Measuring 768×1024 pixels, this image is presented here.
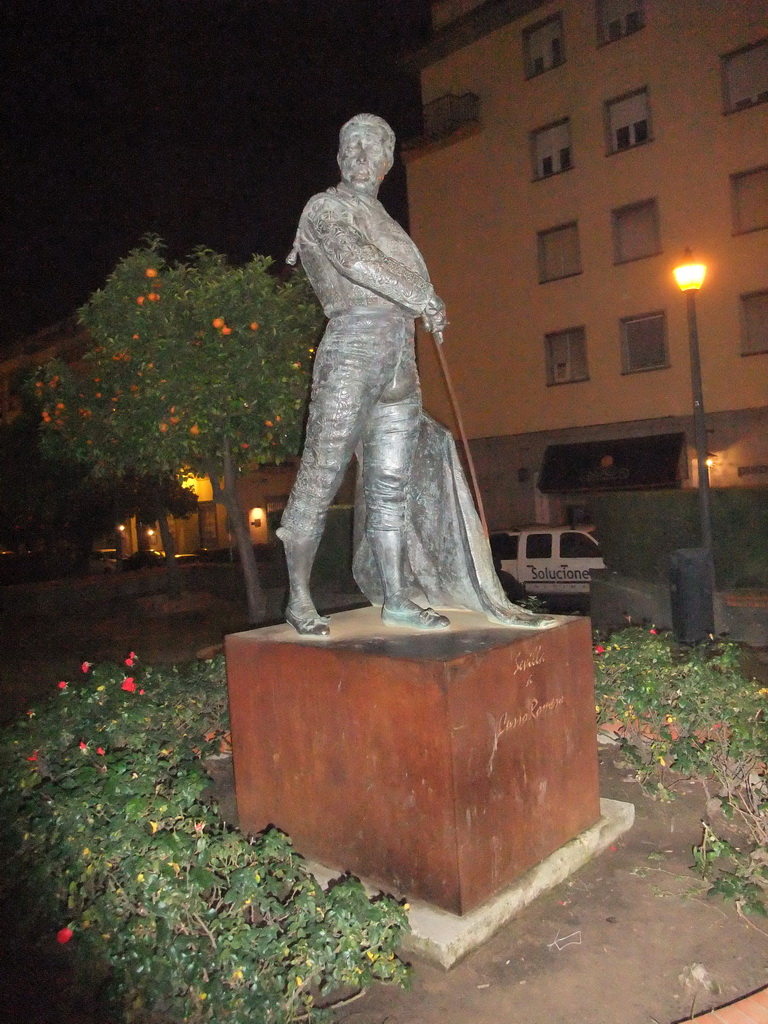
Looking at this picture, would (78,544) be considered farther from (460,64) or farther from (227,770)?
(227,770)

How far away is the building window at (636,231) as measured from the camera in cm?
1875

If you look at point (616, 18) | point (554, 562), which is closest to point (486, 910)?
point (554, 562)

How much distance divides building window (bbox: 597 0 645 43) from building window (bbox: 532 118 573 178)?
6.40 ft

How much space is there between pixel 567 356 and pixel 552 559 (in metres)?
7.74

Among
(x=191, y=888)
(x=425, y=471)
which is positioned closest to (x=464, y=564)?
(x=425, y=471)

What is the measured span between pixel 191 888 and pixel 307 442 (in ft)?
6.37

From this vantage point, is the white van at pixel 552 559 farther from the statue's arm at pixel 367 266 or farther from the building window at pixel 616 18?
the building window at pixel 616 18

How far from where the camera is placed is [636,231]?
1905cm

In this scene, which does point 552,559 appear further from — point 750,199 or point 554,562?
point 750,199

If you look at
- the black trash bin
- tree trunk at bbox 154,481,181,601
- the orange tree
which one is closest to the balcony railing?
tree trunk at bbox 154,481,181,601

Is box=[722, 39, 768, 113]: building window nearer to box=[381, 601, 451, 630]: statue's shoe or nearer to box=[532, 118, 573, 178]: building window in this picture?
box=[532, 118, 573, 178]: building window

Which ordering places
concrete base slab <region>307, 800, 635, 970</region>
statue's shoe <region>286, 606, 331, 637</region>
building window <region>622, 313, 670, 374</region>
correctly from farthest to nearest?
1. building window <region>622, 313, 670, 374</region>
2. statue's shoe <region>286, 606, 331, 637</region>
3. concrete base slab <region>307, 800, 635, 970</region>

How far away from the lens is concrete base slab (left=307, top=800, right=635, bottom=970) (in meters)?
2.81

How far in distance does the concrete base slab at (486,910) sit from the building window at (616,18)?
1991 centimetres
